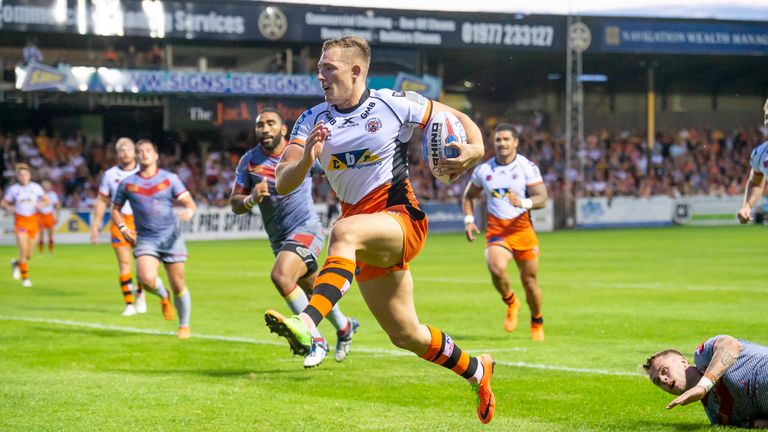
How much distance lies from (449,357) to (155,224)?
24.3 ft

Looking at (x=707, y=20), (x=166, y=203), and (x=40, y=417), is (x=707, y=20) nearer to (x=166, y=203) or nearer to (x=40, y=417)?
(x=166, y=203)

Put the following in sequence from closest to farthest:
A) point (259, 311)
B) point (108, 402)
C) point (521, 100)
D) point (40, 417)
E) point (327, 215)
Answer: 1. point (40, 417)
2. point (108, 402)
3. point (259, 311)
4. point (327, 215)
5. point (521, 100)

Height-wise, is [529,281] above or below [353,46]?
below

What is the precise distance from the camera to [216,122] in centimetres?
4491

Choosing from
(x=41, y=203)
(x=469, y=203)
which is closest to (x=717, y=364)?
(x=469, y=203)

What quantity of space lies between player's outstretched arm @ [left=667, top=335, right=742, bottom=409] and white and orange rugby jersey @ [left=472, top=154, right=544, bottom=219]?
6.91 metres

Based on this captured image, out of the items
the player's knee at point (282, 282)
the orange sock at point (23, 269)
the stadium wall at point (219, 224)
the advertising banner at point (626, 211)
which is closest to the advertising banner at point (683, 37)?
the advertising banner at point (626, 211)

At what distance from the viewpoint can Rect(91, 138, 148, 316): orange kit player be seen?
56.0 ft

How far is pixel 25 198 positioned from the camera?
24266mm

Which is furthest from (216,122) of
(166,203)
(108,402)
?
(108,402)

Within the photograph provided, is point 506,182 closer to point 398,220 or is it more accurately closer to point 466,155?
point 398,220

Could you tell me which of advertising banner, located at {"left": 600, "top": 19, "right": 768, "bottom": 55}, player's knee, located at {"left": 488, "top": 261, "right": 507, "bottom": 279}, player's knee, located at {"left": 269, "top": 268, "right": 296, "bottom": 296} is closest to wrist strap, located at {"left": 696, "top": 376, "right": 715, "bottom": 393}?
player's knee, located at {"left": 269, "top": 268, "right": 296, "bottom": 296}

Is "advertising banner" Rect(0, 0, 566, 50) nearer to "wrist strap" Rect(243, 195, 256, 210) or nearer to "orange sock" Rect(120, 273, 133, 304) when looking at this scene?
"orange sock" Rect(120, 273, 133, 304)

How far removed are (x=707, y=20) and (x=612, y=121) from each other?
7897mm
